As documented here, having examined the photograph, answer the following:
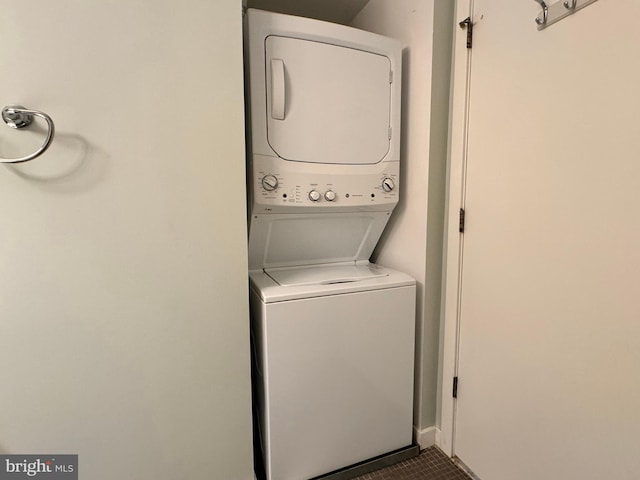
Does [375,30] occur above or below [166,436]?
above

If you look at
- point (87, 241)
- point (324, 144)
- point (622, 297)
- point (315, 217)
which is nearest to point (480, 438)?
point (622, 297)

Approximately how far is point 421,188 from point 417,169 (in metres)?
0.10

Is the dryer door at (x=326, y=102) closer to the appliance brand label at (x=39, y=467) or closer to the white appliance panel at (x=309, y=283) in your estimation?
the white appliance panel at (x=309, y=283)

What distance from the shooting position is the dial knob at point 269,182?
1.35m

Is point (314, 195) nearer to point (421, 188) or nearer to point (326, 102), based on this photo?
point (326, 102)

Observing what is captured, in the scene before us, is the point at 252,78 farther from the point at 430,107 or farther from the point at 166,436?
the point at 166,436

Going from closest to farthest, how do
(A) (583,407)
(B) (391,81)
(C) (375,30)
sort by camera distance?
(A) (583,407), (B) (391,81), (C) (375,30)

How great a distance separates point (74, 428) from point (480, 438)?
158 centimetres

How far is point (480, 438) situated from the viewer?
55.4 inches

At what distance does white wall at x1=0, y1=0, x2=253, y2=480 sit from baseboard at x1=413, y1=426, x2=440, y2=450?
0.99m

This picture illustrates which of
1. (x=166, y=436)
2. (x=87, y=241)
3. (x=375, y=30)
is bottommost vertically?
(x=166, y=436)

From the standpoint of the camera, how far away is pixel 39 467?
1063mm

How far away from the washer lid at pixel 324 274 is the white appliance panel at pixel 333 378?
116 millimetres

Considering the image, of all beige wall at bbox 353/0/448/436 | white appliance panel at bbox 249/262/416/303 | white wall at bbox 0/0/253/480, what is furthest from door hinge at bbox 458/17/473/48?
white appliance panel at bbox 249/262/416/303
